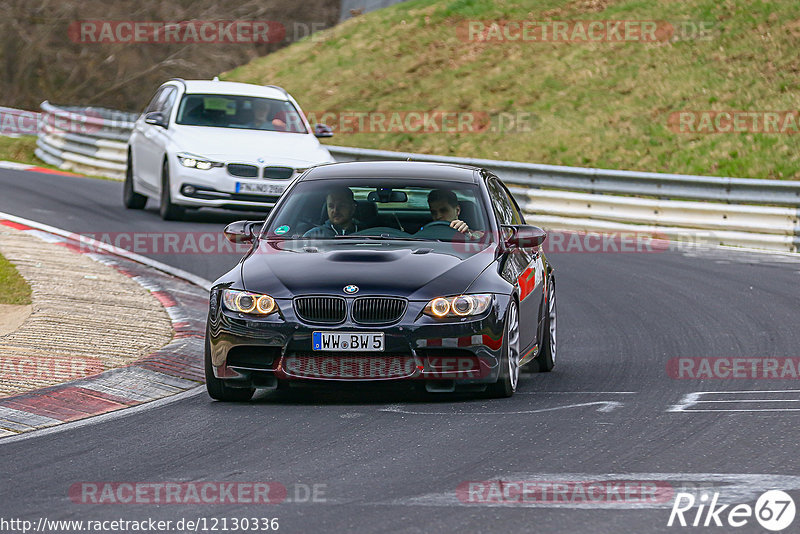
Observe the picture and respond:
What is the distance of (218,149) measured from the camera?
18984 millimetres

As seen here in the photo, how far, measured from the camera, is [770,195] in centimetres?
2033

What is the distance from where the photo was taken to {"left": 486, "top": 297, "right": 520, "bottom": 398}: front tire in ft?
29.1

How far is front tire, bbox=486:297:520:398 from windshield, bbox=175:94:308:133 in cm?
1118

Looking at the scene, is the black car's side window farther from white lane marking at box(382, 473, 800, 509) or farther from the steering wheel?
white lane marking at box(382, 473, 800, 509)

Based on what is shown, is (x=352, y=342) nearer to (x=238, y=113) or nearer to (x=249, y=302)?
(x=249, y=302)

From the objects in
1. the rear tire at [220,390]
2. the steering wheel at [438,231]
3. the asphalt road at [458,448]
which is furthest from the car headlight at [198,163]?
the rear tire at [220,390]

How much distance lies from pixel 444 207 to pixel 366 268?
124 cm

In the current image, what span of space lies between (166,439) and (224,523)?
2.07 m

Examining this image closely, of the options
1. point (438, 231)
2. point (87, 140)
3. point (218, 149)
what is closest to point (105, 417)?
point (438, 231)

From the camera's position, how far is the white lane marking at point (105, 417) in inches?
313

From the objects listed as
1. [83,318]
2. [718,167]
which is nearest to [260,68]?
[718,167]

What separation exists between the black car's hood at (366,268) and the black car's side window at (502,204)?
78 centimetres

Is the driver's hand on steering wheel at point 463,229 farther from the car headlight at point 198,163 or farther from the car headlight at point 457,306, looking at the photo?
the car headlight at point 198,163

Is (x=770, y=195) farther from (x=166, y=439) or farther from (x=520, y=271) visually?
(x=166, y=439)
